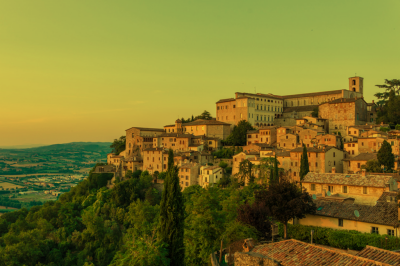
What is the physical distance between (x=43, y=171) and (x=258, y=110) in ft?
455

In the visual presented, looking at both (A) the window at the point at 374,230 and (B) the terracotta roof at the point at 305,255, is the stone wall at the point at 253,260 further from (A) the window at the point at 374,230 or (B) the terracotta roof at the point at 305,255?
(A) the window at the point at 374,230

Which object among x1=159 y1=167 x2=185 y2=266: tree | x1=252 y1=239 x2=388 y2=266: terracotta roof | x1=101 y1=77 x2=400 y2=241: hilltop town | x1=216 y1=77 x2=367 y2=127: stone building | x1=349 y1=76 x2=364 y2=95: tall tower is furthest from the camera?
x1=349 y1=76 x2=364 y2=95: tall tower

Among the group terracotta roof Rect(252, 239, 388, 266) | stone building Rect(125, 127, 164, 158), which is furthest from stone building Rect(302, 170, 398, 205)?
stone building Rect(125, 127, 164, 158)

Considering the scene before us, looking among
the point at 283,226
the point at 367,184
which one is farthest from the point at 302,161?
the point at 283,226

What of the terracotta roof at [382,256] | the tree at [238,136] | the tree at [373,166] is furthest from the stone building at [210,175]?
the terracotta roof at [382,256]

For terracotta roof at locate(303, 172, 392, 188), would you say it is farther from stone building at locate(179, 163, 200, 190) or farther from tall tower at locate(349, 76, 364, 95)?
tall tower at locate(349, 76, 364, 95)

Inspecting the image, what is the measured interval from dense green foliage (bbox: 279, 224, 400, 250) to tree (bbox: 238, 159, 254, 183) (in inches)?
972

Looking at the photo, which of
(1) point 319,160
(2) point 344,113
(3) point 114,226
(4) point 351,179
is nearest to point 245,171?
(1) point 319,160

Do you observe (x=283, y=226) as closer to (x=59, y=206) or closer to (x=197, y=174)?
(x=197, y=174)

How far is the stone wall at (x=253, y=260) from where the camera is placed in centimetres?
1424

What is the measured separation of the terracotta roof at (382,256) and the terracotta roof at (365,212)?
804cm

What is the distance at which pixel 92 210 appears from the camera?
56.2 m

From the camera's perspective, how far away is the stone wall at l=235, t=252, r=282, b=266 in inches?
561

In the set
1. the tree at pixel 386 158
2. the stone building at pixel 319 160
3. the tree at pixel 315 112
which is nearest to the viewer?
the tree at pixel 386 158
